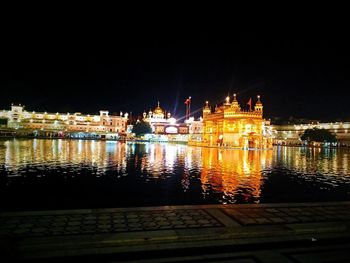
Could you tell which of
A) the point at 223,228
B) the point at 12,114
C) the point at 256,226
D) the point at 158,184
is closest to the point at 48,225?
the point at 223,228

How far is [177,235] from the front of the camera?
30.9ft

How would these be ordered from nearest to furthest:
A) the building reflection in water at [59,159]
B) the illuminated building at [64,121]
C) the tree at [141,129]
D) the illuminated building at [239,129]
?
1. the building reflection in water at [59,159]
2. the illuminated building at [239,129]
3. the tree at [141,129]
4. the illuminated building at [64,121]

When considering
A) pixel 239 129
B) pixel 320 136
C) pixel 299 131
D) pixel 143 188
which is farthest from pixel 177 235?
pixel 299 131

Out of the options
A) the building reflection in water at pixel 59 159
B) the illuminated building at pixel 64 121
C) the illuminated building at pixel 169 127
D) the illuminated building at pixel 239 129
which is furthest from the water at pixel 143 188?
the illuminated building at pixel 64 121

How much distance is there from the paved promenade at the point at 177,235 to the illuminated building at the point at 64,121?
6339 inches

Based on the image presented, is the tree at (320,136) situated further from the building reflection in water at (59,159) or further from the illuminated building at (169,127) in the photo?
the building reflection in water at (59,159)

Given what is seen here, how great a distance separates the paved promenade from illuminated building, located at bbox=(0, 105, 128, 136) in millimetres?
161012

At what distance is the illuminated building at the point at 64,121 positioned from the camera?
16088 cm

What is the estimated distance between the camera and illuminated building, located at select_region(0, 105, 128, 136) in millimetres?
160875

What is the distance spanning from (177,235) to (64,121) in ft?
566

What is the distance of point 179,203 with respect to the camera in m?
15.3

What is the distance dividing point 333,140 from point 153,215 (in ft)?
446

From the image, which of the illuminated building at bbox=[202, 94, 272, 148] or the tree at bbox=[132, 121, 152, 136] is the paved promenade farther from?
the tree at bbox=[132, 121, 152, 136]

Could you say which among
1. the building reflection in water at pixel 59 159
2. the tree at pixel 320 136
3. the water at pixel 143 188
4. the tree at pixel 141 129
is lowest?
the water at pixel 143 188
